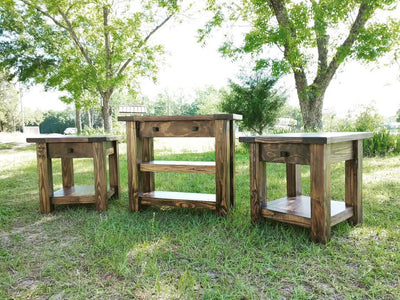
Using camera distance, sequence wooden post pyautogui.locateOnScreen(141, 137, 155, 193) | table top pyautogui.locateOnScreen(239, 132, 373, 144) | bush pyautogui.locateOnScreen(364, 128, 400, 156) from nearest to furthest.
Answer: table top pyautogui.locateOnScreen(239, 132, 373, 144) < wooden post pyautogui.locateOnScreen(141, 137, 155, 193) < bush pyautogui.locateOnScreen(364, 128, 400, 156)

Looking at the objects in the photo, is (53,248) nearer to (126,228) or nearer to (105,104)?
(126,228)

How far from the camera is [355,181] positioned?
2604 mm

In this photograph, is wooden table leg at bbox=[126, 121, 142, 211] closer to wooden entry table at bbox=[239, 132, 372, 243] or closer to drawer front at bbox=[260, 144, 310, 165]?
wooden entry table at bbox=[239, 132, 372, 243]

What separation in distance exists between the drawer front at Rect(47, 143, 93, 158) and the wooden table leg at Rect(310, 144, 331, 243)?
234 centimetres

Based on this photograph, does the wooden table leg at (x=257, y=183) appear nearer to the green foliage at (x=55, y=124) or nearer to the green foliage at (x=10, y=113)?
the green foliage at (x=10, y=113)

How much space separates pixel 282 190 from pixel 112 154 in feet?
7.49

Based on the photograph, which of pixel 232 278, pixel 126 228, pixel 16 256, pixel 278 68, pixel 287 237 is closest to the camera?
pixel 232 278

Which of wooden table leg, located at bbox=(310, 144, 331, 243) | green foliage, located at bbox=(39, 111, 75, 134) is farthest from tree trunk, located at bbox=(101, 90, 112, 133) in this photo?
green foliage, located at bbox=(39, 111, 75, 134)

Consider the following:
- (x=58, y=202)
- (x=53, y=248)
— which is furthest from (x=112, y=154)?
(x=53, y=248)

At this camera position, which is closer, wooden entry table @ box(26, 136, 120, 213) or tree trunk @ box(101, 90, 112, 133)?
wooden entry table @ box(26, 136, 120, 213)

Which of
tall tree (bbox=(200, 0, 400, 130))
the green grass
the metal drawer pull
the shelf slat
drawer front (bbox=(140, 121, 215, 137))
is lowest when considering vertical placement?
the green grass

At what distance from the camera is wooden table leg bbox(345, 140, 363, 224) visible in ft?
8.48

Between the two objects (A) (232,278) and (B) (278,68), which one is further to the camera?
(B) (278,68)

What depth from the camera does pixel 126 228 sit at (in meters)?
2.70
